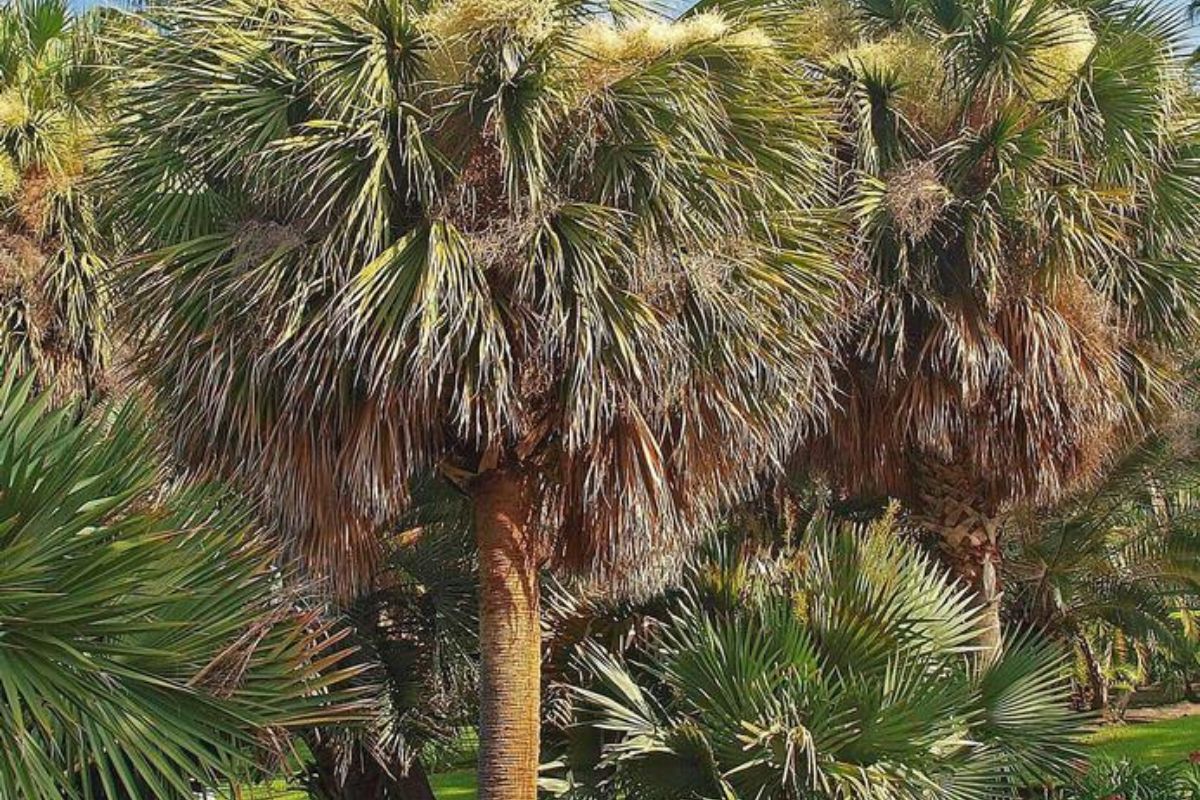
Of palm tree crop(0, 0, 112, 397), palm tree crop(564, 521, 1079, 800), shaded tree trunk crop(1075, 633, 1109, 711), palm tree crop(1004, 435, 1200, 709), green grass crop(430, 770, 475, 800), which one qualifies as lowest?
Result: palm tree crop(564, 521, 1079, 800)

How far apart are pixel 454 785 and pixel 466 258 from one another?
19342 mm

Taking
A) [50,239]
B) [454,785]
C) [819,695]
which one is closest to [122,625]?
[819,695]

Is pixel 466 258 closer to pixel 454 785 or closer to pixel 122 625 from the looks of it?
pixel 122 625

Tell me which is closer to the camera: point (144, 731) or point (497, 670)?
point (144, 731)

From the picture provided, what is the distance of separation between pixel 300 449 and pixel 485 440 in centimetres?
111

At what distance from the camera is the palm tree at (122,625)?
418 centimetres

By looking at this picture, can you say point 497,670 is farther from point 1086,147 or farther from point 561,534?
point 1086,147

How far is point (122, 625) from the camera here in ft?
14.4

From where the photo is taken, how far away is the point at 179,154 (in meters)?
7.87

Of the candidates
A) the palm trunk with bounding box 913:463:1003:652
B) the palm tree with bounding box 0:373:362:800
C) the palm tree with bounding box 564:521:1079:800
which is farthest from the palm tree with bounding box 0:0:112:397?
the palm trunk with bounding box 913:463:1003:652

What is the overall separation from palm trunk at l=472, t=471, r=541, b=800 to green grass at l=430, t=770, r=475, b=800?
14.7 meters

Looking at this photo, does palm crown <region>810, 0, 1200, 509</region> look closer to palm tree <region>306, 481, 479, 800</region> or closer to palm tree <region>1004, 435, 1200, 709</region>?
palm tree <region>306, 481, 479, 800</region>

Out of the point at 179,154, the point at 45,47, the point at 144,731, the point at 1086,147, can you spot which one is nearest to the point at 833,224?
the point at 1086,147

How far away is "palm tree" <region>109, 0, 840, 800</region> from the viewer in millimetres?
7418
